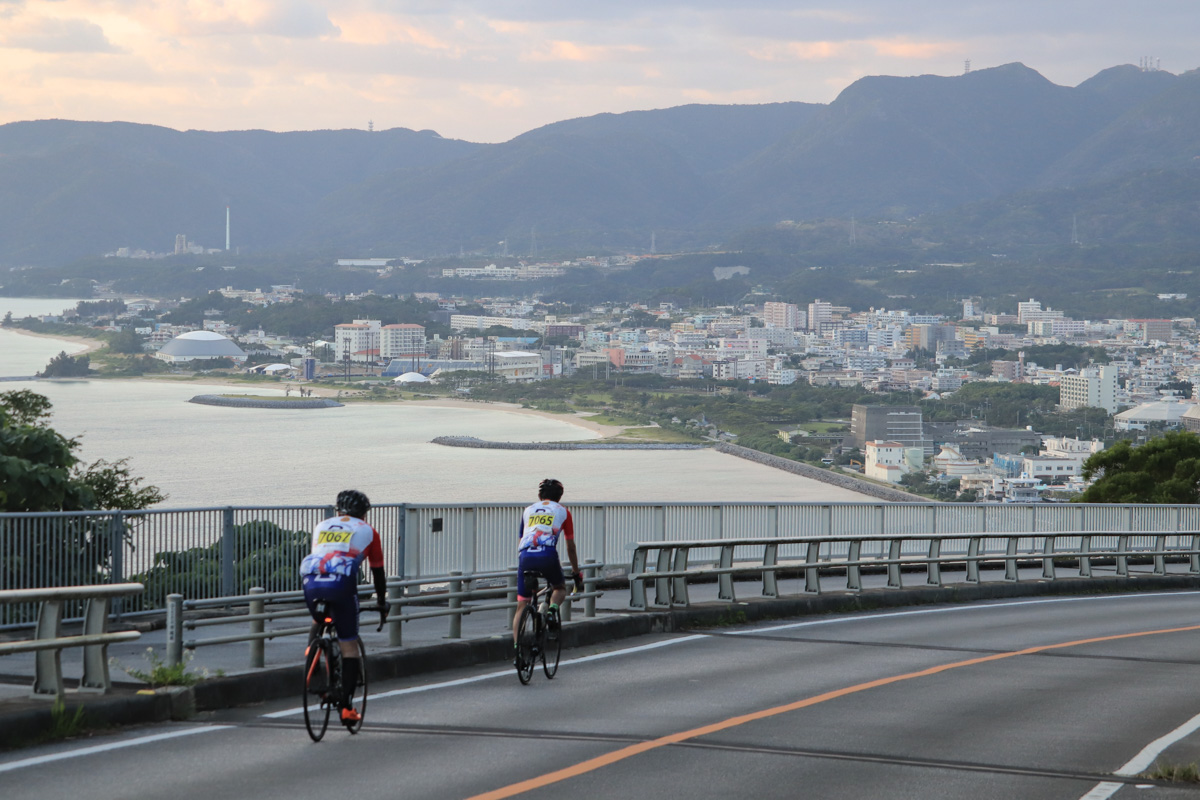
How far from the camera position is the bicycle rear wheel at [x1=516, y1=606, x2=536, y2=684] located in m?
10.3

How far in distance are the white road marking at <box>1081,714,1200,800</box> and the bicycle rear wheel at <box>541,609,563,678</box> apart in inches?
172

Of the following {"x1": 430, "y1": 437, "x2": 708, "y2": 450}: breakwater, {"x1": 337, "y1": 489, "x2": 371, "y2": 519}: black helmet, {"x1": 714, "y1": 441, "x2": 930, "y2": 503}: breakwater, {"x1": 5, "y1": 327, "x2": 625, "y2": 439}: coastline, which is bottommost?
{"x1": 714, "y1": 441, "x2": 930, "y2": 503}: breakwater

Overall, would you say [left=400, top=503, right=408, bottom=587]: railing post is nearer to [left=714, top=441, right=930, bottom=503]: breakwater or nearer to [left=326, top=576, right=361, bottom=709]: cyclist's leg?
[left=326, top=576, right=361, bottom=709]: cyclist's leg

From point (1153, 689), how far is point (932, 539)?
7958 mm

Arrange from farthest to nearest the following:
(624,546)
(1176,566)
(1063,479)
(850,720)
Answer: (1063,479) → (1176,566) → (624,546) → (850,720)

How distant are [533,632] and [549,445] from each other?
9928cm

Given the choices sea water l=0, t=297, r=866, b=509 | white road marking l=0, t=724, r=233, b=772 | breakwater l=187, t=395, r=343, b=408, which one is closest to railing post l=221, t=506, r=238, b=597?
white road marking l=0, t=724, r=233, b=772

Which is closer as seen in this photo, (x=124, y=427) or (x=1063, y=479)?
(x=1063, y=479)

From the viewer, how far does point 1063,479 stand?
98.4m

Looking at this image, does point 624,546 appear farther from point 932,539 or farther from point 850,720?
point 850,720

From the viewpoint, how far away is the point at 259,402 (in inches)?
5591

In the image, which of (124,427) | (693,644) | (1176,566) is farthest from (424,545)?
(124,427)

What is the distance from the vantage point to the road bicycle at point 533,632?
10.4m

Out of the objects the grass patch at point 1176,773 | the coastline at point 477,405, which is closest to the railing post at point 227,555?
the grass patch at point 1176,773
